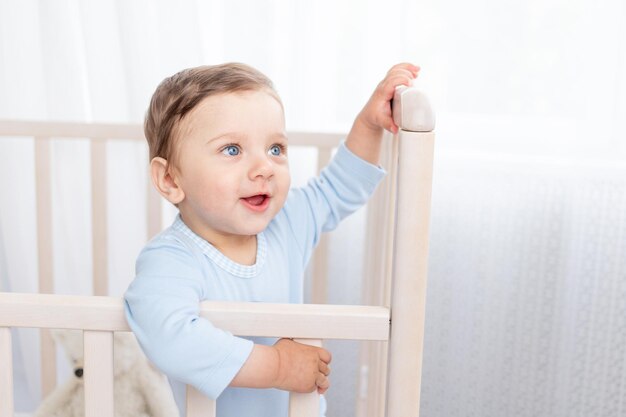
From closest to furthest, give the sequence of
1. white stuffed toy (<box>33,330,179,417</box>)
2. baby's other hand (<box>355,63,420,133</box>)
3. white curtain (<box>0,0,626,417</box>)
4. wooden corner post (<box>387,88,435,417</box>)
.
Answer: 1. wooden corner post (<box>387,88,435,417</box>)
2. baby's other hand (<box>355,63,420,133</box>)
3. white stuffed toy (<box>33,330,179,417</box>)
4. white curtain (<box>0,0,626,417</box>)

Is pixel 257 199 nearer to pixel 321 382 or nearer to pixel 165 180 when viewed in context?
pixel 165 180

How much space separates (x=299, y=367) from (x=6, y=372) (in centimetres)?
24

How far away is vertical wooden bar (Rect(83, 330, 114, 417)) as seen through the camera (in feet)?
2.27

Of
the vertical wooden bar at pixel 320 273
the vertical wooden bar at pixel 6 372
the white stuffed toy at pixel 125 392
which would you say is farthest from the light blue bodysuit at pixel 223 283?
the white stuffed toy at pixel 125 392

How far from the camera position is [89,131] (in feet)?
4.13

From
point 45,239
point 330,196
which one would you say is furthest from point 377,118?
point 45,239

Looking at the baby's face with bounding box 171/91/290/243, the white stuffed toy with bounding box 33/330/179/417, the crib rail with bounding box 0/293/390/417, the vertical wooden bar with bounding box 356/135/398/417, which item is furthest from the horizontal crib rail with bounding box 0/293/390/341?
the white stuffed toy with bounding box 33/330/179/417

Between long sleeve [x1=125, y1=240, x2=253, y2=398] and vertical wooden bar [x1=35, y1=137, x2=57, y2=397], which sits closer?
long sleeve [x1=125, y1=240, x2=253, y2=398]

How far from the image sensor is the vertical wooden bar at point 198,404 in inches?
27.7

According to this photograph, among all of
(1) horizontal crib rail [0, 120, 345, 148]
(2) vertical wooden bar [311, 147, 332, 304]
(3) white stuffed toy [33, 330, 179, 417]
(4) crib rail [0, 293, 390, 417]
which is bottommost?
(3) white stuffed toy [33, 330, 179, 417]

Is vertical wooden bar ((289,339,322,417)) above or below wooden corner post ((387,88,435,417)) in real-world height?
below

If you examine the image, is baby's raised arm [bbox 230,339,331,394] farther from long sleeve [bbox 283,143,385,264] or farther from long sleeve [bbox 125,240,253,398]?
long sleeve [bbox 283,143,385,264]

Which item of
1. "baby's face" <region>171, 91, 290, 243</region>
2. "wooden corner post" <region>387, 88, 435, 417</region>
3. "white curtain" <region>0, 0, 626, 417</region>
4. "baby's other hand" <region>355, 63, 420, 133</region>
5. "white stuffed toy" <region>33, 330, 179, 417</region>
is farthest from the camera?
"white curtain" <region>0, 0, 626, 417</region>

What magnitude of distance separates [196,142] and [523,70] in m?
0.73
